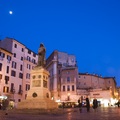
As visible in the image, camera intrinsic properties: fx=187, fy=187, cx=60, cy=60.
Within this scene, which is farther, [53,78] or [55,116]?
[53,78]

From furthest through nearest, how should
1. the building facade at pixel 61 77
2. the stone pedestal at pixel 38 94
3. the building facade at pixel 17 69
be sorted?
Answer: the building facade at pixel 61 77, the building facade at pixel 17 69, the stone pedestal at pixel 38 94

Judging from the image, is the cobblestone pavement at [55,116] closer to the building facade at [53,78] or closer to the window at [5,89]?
the window at [5,89]

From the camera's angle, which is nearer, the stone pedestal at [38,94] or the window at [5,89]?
the stone pedestal at [38,94]

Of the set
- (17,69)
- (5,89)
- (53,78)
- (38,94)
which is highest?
(17,69)

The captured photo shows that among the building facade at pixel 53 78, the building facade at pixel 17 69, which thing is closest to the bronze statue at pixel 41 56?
the building facade at pixel 53 78

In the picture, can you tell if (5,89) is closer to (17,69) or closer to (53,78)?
(17,69)

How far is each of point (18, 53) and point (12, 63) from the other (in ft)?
12.7

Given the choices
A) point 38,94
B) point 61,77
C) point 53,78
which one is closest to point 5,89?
point 61,77

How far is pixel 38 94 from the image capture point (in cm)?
1886

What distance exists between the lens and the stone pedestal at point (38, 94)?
701 inches

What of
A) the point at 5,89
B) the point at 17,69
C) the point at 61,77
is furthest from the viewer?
the point at 61,77

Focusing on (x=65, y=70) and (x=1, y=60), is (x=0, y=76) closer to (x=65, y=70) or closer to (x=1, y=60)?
(x=1, y=60)

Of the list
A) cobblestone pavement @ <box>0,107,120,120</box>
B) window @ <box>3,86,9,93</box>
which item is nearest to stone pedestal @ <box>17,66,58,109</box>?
cobblestone pavement @ <box>0,107,120,120</box>

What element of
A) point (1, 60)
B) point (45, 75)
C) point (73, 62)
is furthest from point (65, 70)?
point (45, 75)
